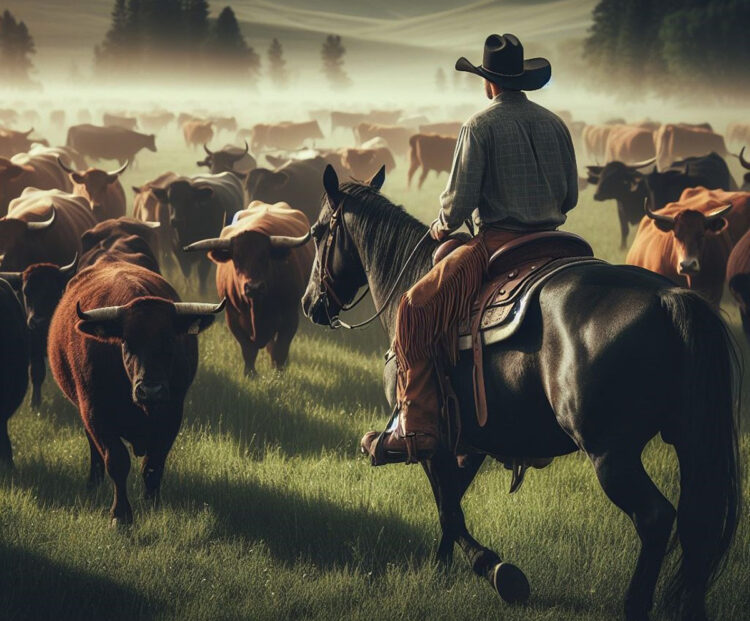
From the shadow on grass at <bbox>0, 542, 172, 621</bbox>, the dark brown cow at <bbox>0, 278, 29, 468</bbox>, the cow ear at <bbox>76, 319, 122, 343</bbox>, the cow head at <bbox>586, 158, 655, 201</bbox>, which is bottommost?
the shadow on grass at <bbox>0, 542, 172, 621</bbox>

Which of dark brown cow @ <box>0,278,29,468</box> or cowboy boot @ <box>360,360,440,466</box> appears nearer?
cowboy boot @ <box>360,360,440,466</box>

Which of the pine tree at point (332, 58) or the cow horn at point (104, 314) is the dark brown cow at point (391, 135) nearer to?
the cow horn at point (104, 314)

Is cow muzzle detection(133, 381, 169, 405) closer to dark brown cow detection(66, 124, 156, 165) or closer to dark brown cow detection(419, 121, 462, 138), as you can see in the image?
dark brown cow detection(66, 124, 156, 165)

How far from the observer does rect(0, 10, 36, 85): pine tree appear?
83375 mm

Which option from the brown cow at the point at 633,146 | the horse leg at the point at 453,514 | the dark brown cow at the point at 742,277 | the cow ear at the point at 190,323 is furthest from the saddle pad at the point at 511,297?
the brown cow at the point at 633,146

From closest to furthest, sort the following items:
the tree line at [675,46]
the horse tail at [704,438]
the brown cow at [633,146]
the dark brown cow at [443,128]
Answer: the horse tail at [704,438], the brown cow at [633,146], the dark brown cow at [443,128], the tree line at [675,46]

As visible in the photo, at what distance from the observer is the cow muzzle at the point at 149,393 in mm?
5375

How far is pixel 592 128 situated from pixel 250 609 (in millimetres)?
40645

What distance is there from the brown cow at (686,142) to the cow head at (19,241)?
25752 mm

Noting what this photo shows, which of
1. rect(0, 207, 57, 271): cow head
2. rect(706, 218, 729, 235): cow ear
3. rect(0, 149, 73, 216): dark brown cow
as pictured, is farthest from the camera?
rect(0, 149, 73, 216): dark brown cow

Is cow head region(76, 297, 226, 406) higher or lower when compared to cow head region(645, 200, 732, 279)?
lower

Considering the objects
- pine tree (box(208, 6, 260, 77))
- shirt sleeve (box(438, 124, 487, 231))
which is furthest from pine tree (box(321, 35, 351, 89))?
shirt sleeve (box(438, 124, 487, 231))

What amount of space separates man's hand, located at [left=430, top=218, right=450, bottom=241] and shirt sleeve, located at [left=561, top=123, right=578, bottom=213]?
0.61 m

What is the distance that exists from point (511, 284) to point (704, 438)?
107 centimetres
